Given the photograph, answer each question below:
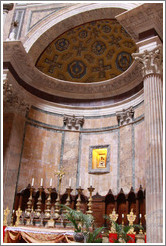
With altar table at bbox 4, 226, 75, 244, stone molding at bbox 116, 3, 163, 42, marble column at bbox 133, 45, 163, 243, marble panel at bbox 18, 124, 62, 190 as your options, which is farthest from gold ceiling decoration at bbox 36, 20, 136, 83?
altar table at bbox 4, 226, 75, 244

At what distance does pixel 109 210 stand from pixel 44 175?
3.85m

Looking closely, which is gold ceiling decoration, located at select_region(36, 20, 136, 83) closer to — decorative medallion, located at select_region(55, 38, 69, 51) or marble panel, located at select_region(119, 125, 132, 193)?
decorative medallion, located at select_region(55, 38, 69, 51)

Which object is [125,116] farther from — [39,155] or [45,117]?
[39,155]

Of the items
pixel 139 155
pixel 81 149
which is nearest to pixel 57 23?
pixel 81 149

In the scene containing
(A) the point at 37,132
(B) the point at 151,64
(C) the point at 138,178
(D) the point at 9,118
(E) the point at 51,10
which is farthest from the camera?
(E) the point at 51,10

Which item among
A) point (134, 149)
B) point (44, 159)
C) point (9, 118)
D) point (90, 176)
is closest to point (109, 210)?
point (90, 176)

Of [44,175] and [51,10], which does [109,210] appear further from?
[51,10]

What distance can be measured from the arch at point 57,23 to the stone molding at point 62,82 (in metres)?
1.17

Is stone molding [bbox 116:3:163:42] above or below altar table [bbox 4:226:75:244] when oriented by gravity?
above

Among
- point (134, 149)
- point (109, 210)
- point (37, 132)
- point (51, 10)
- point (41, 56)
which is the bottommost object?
point (109, 210)

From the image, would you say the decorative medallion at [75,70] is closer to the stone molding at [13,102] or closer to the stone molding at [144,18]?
the stone molding at [13,102]

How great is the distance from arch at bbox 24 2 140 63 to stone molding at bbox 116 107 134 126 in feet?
17.2

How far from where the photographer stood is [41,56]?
621 inches

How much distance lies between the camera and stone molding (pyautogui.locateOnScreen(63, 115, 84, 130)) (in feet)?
51.1
